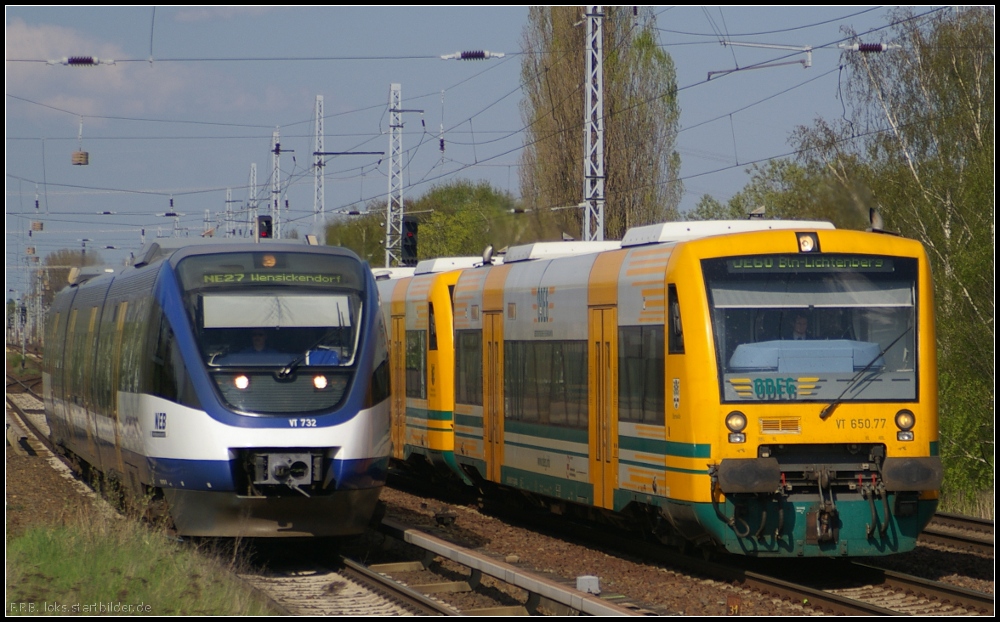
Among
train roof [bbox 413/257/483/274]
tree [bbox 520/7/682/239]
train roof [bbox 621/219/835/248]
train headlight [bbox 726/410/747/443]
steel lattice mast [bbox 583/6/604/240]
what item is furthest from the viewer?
tree [bbox 520/7/682/239]

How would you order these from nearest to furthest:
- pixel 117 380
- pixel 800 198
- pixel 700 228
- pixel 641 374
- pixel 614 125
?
pixel 641 374, pixel 700 228, pixel 117 380, pixel 800 198, pixel 614 125

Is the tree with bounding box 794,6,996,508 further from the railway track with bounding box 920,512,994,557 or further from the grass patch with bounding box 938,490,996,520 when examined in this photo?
the railway track with bounding box 920,512,994,557

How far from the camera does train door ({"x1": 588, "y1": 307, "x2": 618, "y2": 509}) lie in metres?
13.5

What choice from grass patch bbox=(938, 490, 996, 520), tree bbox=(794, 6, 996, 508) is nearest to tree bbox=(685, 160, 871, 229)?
tree bbox=(794, 6, 996, 508)

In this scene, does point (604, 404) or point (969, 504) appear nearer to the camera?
point (604, 404)

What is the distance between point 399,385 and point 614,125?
75.0 ft

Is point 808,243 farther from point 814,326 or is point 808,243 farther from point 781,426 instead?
point 781,426

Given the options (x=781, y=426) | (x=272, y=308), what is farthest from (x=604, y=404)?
(x=272, y=308)

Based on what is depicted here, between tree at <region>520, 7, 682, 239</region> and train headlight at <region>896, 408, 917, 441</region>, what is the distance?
97.4 ft

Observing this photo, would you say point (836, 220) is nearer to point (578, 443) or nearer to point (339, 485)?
point (578, 443)

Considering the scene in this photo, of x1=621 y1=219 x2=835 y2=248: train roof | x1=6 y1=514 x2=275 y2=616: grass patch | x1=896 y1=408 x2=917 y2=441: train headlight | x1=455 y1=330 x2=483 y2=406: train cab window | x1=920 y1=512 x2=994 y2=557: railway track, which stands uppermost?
x1=621 y1=219 x2=835 y2=248: train roof

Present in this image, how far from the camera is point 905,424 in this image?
11.7 meters

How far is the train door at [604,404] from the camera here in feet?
44.2

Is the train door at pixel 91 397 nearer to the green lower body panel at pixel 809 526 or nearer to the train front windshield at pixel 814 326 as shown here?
the green lower body panel at pixel 809 526
